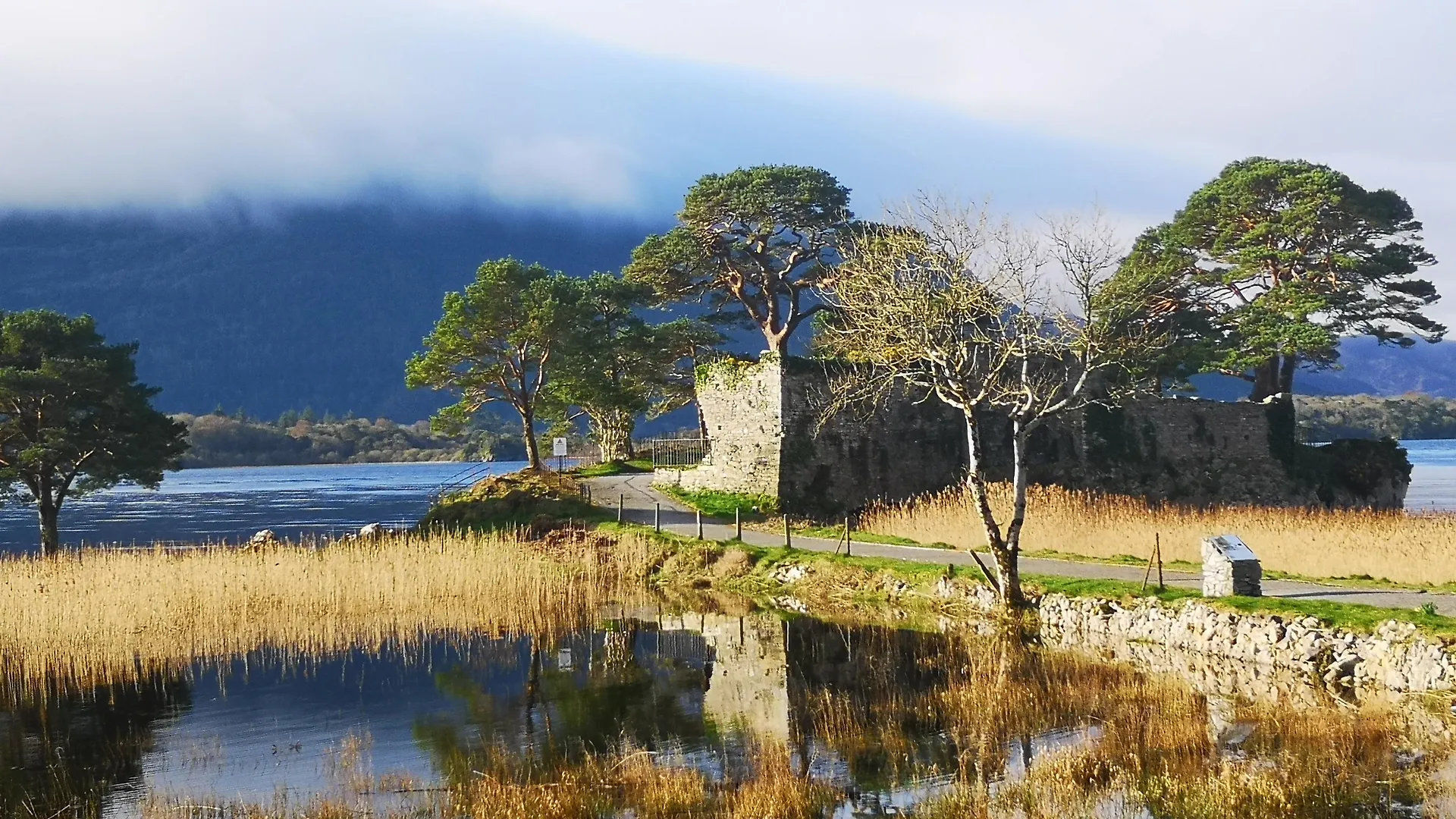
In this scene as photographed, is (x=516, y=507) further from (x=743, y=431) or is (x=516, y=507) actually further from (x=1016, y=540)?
(x=1016, y=540)

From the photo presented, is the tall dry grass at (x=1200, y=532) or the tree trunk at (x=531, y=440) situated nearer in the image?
the tall dry grass at (x=1200, y=532)

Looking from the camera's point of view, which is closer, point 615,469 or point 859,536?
point 859,536

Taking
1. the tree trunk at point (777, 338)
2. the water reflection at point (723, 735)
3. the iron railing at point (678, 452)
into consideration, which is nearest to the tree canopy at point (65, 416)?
the iron railing at point (678, 452)

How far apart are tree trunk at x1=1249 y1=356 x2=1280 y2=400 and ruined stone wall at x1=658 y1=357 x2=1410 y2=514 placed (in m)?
2.89

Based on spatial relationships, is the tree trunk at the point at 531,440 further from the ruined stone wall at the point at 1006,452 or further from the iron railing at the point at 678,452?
the ruined stone wall at the point at 1006,452

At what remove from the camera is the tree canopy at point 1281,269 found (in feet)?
156

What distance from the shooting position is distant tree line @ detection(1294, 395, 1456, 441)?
469 feet

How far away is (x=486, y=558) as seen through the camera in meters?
30.0

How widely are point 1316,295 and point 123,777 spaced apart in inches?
1827

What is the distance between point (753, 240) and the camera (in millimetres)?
57344

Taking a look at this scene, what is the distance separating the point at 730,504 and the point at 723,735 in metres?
25.0

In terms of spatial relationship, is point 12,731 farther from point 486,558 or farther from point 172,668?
point 486,558

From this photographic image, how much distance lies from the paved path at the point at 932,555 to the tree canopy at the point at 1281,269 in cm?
1992

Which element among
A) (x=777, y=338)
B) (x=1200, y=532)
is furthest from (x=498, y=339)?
(x=1200, y=532)
